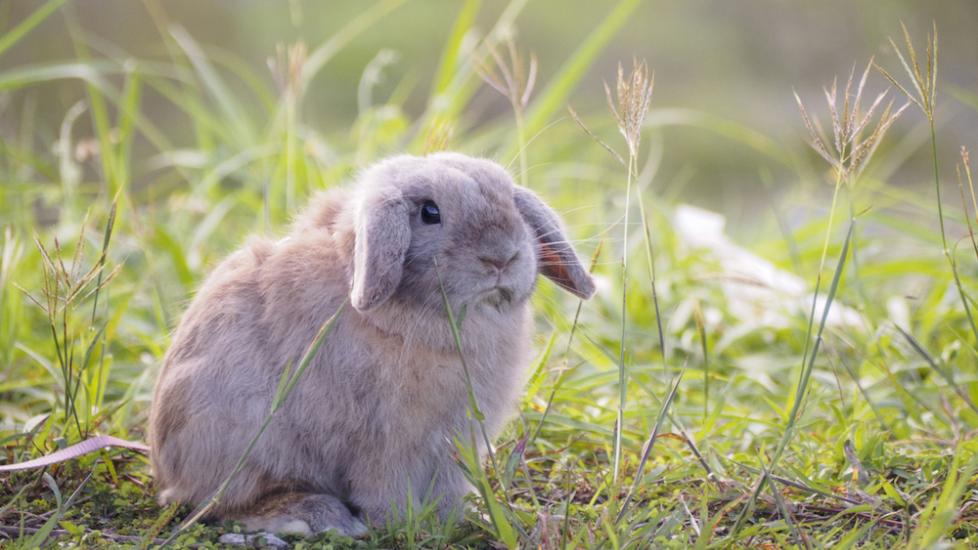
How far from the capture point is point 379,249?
7.47ft

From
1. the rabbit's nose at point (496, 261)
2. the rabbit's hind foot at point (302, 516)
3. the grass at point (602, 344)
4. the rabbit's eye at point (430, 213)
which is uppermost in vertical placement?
the rabbit's eye at point (430, 213)

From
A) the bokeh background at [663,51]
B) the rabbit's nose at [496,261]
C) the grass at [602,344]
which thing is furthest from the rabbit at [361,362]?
the bokeh background at [663,51]

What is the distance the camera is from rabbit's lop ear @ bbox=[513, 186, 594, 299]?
8.60 ft

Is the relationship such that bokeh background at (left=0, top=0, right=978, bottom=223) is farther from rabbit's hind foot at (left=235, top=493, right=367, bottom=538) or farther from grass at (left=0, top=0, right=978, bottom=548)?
rabbit's hind foot at (left=235, top=493, right=367, bottom=538)

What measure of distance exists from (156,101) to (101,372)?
6877 millimetres

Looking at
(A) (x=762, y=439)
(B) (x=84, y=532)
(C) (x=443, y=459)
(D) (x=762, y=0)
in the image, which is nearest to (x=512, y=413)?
(C) (x=443, y=459)

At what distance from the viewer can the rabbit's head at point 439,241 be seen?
7.51 ft

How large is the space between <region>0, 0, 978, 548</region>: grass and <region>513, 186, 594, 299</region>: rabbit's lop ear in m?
0.07

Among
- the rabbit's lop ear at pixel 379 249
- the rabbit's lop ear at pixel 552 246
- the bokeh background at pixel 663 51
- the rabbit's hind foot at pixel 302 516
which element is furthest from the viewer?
the bokeh background at pixel 663 51

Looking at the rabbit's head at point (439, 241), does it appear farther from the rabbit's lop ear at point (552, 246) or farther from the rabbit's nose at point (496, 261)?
the rabbit's lop ear at point (552, 246)

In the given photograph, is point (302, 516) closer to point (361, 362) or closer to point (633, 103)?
point (361, 362)

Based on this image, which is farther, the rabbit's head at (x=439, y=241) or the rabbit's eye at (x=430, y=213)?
the rabbit's eye at (x=430, y=213)

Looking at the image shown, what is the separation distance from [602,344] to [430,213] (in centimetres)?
169

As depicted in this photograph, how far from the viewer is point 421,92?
975 cm
